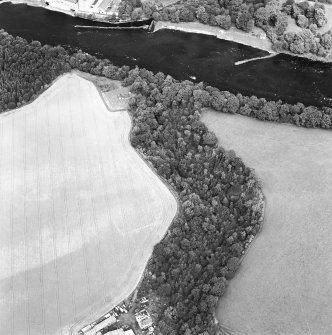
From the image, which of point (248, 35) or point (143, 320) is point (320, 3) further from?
point (143, 320)

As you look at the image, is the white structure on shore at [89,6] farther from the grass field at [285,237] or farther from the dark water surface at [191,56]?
the grass field at [285,237]

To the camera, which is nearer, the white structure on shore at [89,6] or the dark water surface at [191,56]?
the dark water surface at [191,56]

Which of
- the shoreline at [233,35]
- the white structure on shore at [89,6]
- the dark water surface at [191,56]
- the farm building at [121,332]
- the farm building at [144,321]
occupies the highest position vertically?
the white structure on shore at [89,6]

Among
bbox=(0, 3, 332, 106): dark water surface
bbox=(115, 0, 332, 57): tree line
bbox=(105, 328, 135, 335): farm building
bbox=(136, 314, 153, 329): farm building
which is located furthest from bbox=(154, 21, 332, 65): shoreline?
bbox=(105, 328, 135, 335): farm building

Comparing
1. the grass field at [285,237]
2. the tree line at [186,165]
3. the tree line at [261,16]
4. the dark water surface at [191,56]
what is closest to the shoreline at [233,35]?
the tree line at [261,16]

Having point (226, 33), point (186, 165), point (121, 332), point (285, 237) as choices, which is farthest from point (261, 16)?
point (121, 332)

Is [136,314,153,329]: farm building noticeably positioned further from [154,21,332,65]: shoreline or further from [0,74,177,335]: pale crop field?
[154,21,332,65]: shoreline

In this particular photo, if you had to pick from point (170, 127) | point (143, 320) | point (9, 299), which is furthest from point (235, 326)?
point (170, 127)
